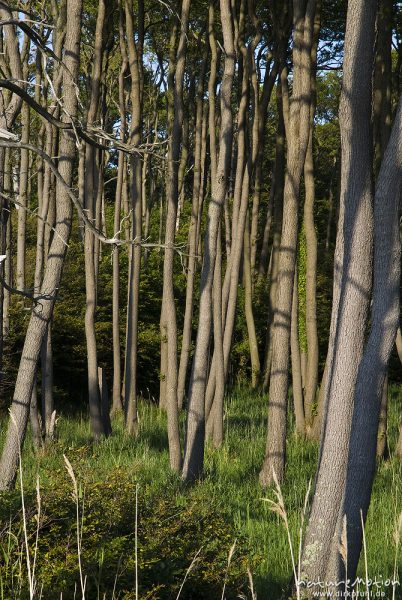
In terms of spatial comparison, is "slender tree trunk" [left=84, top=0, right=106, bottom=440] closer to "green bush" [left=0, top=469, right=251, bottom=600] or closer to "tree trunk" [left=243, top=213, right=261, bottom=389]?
"tree trunk" [left=243, top=213, right=261, bottom=389]

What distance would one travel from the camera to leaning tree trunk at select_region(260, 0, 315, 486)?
8484 millimetres

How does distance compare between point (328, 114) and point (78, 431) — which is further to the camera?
point (328, 114)

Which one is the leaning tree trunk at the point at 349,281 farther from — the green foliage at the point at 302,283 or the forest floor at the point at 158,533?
the green foliage at the point at 302,283

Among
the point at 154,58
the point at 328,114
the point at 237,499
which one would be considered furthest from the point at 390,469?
the point at 328,114

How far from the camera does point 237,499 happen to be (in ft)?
26.0

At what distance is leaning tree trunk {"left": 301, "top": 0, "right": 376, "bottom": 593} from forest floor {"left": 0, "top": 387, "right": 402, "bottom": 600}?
528 mm

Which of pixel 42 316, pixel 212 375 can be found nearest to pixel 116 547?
pixel 42 316

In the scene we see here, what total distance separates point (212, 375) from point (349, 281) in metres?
7.02

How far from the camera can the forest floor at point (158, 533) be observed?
4.26 metres

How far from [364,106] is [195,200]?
8646mm

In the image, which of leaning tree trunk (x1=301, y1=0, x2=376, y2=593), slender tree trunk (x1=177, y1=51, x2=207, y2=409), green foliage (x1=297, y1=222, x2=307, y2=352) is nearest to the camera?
leaning tree trunk (x1=301, y1=0, x2=376, y2=593)

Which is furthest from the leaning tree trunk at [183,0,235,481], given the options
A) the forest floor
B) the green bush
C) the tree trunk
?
the tree trunk

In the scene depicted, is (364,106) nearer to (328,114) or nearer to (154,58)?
(154,58)

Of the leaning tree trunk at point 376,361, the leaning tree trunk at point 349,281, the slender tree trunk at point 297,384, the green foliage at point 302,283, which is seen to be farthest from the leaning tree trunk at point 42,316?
the green foliage at point 302,283
